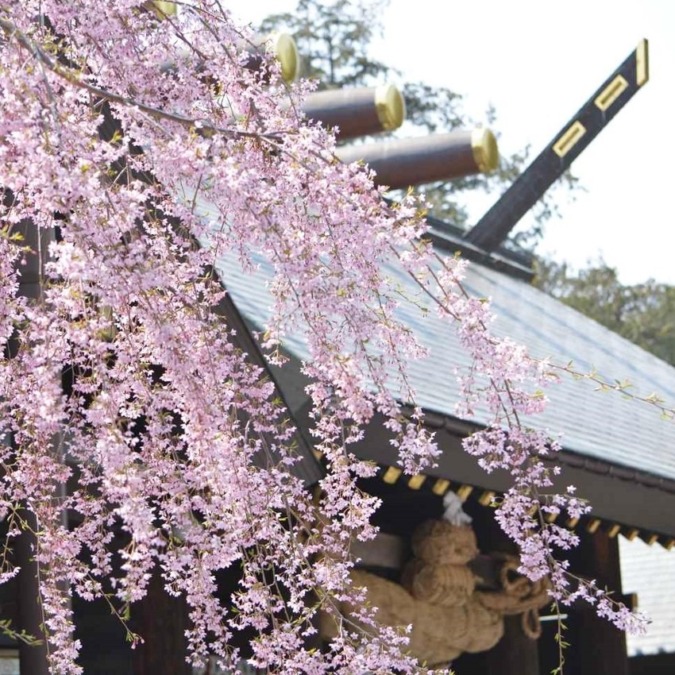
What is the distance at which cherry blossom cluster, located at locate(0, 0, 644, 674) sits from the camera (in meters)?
2.70

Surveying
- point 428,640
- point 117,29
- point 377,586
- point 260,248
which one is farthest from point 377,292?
point 428,640

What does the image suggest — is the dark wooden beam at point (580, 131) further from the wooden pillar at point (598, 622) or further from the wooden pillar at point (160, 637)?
the wooden pillar at point (160, 637)

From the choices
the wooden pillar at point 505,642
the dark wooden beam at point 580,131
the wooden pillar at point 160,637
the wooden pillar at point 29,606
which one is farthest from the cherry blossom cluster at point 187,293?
the dark wooden beam at point 580,131

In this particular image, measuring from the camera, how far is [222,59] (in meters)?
3.44

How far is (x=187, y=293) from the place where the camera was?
123 inches

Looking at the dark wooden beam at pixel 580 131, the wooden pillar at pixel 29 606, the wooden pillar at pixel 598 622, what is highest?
the dark wooden beam at pixel 580 131

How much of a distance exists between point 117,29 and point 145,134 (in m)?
0.37

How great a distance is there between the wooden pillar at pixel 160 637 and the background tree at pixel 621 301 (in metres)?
22.4

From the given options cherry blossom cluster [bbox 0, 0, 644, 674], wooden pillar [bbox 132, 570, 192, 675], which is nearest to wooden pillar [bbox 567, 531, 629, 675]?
wooden pillar [bbox 132, 570, 192, 675]

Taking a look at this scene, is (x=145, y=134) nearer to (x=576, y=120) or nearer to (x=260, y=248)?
(x=260, y=248)

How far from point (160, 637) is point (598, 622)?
3474 millimetres

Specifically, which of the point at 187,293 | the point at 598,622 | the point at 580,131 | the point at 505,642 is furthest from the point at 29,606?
the point at 580,131

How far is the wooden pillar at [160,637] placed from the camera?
16.4ft

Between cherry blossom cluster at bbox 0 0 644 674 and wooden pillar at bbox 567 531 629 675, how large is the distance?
4.07m
